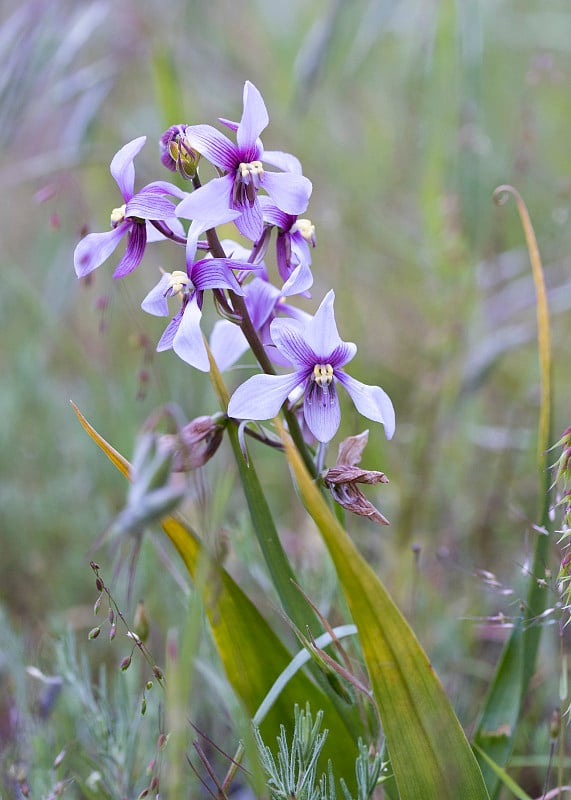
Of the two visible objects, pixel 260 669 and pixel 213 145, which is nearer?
pixel 213 145

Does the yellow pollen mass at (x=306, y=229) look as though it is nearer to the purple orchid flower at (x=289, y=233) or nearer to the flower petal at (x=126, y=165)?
the purple orchid flower at (x=289, y=233)

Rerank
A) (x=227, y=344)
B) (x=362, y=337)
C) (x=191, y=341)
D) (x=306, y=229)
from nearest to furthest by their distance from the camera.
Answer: (x=191, y=341)
(x=306, y=229)
(x=227, y=344)
(x=362, y=337)

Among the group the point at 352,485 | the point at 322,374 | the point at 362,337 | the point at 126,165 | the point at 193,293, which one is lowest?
the point at 362,337

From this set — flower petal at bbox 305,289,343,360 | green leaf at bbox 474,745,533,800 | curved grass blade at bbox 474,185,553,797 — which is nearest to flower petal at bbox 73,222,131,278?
flower petal at bbox 305,289,343,360

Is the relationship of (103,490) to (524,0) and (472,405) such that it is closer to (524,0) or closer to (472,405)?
(472,405)

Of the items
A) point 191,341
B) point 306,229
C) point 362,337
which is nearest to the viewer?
point 191,341

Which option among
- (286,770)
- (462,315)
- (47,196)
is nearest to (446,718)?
(286,770)

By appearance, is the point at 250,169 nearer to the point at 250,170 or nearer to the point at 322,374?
the point at 250,170

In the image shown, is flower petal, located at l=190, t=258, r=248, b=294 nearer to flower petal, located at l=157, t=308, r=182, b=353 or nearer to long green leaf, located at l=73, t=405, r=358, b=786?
flower petal, located at l=157, t=308, r=182, b=353

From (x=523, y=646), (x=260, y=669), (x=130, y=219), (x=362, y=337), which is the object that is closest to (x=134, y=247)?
(x=130, y=219)
